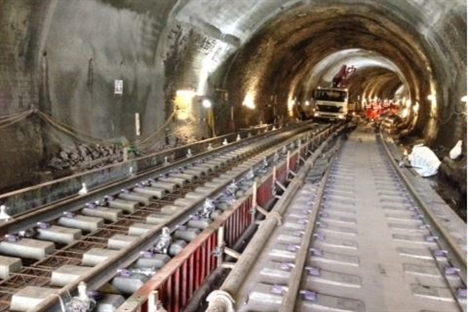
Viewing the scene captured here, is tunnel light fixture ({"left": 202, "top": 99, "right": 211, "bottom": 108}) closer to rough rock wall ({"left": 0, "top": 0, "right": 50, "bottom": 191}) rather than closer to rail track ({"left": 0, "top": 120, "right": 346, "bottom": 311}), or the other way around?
rail track ({"left": 0, "top": 120, "right": 346, "bottom": 311})

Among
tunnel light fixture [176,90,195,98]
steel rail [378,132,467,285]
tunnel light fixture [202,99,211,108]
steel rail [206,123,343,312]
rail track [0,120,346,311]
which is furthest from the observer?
tunnel light fixture [202,99,211,108]

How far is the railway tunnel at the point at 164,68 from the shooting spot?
883 centimetres

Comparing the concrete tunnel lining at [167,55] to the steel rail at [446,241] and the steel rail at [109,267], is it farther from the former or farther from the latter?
the steel rail at [446,241]

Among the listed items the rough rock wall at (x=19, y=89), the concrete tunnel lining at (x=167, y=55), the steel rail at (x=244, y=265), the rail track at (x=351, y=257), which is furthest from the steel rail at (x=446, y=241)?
the rough rock wall at (x=19, y=89)

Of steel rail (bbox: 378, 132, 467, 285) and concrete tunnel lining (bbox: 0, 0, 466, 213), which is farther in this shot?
→ concrete tunnel lining (bbox: 0, 0, 466, 213)

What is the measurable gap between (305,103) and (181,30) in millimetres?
22154

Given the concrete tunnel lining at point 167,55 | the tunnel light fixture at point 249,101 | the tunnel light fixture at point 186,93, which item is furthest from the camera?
the tunnel light fixture at point 249,101

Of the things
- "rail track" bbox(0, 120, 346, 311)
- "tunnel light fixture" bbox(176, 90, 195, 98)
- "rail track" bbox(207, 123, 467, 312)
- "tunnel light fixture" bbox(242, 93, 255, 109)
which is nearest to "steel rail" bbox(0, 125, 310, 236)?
"rail track" bbox(0, 120, 346, 311)

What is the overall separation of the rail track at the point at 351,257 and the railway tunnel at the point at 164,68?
4457 millimetres

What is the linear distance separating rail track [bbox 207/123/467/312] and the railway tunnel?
14.6ft

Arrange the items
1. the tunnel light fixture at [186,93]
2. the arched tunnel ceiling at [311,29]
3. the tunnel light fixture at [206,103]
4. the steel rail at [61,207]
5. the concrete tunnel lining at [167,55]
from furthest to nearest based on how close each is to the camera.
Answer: the tunnel light fixture at [206,103]
the tunnel light fixture at [186,93]
the arched tunnel ceiling at [311,29]
the concrete tunnel lining at [167,55]
the steel rail at [61,207]

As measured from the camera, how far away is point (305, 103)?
34938 millimetres

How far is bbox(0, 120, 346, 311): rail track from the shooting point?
170 inches

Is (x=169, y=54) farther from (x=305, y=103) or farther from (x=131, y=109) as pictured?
(x=305, y=103)
